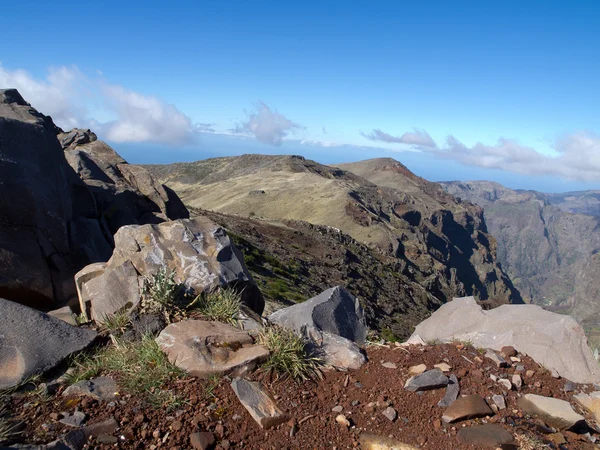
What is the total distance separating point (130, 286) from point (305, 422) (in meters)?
4.44

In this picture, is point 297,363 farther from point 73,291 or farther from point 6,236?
point 6,236

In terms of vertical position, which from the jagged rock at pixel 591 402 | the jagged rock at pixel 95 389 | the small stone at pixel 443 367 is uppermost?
the jagged rock at pixel 95 389

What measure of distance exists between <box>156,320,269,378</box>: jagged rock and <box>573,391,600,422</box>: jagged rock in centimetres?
497

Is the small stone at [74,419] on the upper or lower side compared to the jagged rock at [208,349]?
lower

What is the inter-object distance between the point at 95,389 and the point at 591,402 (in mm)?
7376

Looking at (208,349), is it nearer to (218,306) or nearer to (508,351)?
(218,306)

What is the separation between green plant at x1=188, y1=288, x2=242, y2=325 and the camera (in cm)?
810

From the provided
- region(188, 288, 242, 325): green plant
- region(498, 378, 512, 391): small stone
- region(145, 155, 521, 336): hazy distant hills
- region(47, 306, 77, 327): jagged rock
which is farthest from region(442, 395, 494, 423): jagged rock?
region(145, 155, 521, 336): hazy distant hills

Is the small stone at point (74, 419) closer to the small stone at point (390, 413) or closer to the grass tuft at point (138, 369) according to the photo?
the grass tuft at point (138, 369)

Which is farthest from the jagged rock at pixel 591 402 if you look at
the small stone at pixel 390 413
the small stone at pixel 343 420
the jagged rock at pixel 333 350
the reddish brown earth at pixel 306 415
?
the small stone at pixel 343 420

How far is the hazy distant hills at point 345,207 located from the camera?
9688cm

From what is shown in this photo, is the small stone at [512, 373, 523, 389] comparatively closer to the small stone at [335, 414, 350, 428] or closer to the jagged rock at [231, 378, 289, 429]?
the small stone at [335, 414, 350, 428]

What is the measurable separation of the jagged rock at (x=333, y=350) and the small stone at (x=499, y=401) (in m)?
2.09

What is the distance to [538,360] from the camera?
26.5 feet
